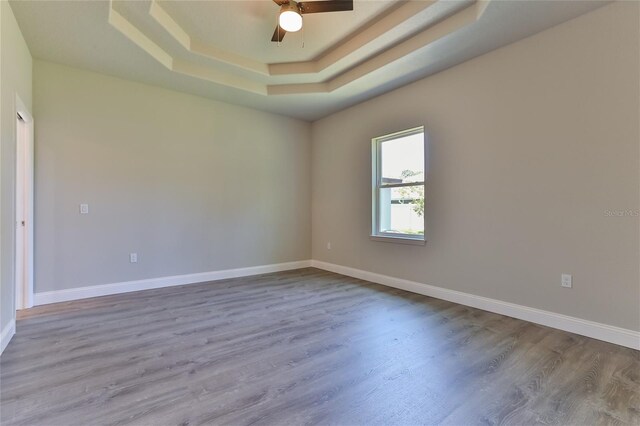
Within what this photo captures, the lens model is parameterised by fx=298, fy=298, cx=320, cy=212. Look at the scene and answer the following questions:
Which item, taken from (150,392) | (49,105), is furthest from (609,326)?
(49,105)

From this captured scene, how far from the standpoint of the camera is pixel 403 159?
4.29m

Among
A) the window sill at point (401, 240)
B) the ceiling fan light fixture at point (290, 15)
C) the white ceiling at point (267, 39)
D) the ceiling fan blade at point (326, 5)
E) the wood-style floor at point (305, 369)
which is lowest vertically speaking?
the wood-style floor at point (305, 369)

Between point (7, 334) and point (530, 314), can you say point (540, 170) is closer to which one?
point (530, 314)

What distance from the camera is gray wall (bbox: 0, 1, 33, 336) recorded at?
7.68ft

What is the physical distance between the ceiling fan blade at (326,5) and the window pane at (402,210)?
2.36 metres

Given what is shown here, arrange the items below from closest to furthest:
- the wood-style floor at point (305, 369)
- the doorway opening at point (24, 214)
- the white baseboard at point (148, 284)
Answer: the wood-style floor at point (305, 369), the doorway opening at point (24, 214), the white baseboard at point (148, 284)

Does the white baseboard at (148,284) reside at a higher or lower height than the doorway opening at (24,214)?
lower

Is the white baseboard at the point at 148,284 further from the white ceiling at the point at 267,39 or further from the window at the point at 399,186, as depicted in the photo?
the white ceiling at the point at 267,39

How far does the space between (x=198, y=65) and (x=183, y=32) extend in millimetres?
604

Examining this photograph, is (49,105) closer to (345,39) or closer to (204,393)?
(345,39)

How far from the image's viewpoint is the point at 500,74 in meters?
3.14

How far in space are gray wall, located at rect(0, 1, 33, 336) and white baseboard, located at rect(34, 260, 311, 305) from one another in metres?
0.91

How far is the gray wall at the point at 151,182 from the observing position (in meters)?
3.54

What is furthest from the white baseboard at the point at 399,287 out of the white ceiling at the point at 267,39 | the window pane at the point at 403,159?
the white ceiling at the point at 267,39
